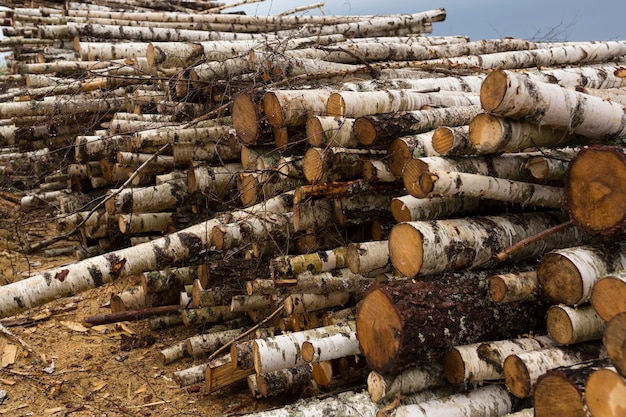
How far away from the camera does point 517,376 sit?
11.4 feet

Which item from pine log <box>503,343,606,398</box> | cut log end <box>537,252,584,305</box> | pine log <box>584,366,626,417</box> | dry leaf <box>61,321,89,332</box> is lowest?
dry leaf <box>61,321,89,332</box>

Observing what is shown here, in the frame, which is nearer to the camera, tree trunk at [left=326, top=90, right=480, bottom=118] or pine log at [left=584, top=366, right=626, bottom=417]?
pine log at [left=584, top=366, right=626, bottom=417]

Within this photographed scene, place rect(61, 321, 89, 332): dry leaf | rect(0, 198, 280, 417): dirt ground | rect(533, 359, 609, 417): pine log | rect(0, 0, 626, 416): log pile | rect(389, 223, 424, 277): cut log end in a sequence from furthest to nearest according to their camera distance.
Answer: rect(61, 321, 89, 332): dry leaf
rect(0, 198, 280, 417): dirt ground
rect(389, 223, 424, 277): cut log end
rect(0, 0, 626, 416): log pile
rect(533, 359, 609, 417): pine log

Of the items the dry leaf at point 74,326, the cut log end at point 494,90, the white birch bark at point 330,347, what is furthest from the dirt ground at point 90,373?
the cut log end at point 494,90

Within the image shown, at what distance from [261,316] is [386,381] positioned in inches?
97.9

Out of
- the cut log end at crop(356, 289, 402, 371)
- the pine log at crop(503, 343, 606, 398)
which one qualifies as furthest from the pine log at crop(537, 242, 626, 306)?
the cut log end at crop(356, 289, 402, 371)

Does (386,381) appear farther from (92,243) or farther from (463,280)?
(92,243)

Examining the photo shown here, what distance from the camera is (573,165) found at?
3.55m

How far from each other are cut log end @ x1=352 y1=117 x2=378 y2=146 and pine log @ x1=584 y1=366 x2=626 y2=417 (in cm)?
244

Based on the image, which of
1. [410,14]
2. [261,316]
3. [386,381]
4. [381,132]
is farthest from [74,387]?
[410,14]

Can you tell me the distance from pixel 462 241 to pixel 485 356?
2.42 feet

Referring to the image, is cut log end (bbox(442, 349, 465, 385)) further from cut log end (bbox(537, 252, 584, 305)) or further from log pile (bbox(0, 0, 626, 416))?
cut log end (bbox(537, 252, 584, 305))

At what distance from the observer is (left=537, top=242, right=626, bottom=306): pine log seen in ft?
11.4

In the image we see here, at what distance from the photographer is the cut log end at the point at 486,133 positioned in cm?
396
